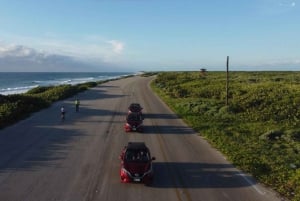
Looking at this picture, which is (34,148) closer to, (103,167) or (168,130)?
(103,167)

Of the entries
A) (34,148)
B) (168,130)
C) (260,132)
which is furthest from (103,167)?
(260,132)

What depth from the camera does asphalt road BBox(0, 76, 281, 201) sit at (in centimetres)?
1422

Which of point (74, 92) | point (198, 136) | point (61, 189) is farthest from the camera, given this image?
point (74, 92)

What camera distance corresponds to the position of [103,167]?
59.0ft

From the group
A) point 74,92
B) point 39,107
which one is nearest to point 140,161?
point 39,107

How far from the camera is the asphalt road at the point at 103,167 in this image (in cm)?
1422

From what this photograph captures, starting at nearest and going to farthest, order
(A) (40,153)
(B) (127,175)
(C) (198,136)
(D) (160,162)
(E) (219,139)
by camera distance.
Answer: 1. (B) (127,175)
2. (D) (160,162)
3. (A) (40,153)
4. (E) (219,139)
5. (C) (198,136)

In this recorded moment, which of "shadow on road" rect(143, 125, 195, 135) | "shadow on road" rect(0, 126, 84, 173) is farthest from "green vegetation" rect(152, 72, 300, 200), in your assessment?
"shadow on road" rect(0, 126, 84, 173)

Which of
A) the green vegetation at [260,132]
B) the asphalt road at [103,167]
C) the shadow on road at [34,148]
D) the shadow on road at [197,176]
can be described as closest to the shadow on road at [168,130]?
the asphalt road at [103,167]

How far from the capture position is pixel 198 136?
88.2 feet

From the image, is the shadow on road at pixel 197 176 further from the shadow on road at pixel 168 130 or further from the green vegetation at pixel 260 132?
the shadow on road at pixel 168 130

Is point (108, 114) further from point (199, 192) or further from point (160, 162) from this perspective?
point (199, 192)

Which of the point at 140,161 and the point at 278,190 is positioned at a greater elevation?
the point at 140,161

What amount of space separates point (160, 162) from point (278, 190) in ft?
20.7
